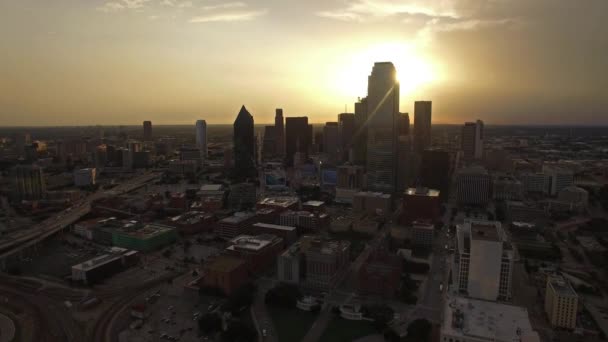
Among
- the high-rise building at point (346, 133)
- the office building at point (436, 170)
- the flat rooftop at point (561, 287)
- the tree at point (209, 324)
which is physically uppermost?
the high-rise building at point (346, 133)

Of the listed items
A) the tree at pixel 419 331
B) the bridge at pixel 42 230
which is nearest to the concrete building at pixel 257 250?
the tree at pixel 419 331

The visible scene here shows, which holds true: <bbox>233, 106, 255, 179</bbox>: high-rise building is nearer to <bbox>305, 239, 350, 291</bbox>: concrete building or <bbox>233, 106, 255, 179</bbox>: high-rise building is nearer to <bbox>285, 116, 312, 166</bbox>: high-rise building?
<bbox>285, 116, 312, 166</bbox>: high-rise building

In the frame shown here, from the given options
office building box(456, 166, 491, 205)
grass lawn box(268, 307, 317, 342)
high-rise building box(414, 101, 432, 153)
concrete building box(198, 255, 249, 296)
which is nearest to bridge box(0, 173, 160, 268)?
concrete building box(198, 255, 249, 296)

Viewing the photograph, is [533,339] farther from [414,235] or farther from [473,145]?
[473,145]

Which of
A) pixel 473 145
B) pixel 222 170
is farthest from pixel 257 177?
pixel 473 145

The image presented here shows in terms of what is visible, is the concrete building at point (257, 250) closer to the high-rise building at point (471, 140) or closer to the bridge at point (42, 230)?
the bridge at point (42, 230)

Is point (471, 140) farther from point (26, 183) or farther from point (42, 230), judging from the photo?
point (26, 183)

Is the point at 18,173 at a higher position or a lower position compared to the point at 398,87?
lower
